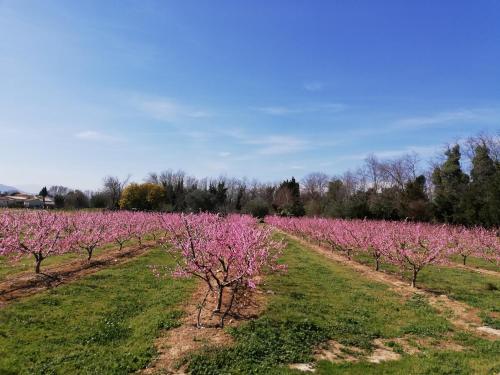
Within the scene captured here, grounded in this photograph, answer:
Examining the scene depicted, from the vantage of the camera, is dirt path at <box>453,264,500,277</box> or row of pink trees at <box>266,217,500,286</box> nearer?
row of pink trees at <box>266,217,500,286</box>

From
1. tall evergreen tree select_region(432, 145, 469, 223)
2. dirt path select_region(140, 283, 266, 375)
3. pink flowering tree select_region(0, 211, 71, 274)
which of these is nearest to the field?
dirt path select_region(140, 283, 266, 375)

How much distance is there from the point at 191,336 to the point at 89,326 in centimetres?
238

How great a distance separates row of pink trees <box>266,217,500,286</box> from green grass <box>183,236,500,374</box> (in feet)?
7.33

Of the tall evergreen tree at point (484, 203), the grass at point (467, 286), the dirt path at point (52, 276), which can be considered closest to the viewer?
the dirt path at point (52, 276)

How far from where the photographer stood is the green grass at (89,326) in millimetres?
6688

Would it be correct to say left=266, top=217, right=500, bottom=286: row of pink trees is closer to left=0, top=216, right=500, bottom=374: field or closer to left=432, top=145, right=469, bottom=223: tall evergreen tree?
left=0, top=216, right=500, bottom=374: field

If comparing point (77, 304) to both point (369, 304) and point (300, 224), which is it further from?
point (300, 224)

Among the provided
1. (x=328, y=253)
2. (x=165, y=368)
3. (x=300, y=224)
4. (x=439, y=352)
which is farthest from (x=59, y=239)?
(x=300, y=224)

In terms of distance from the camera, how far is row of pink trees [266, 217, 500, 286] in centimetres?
1465

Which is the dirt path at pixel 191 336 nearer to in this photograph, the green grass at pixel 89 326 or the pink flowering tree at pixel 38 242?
the green grass at pixel 89 326

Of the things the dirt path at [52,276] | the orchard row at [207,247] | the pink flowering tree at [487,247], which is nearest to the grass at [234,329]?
the dirt path at [52,276]

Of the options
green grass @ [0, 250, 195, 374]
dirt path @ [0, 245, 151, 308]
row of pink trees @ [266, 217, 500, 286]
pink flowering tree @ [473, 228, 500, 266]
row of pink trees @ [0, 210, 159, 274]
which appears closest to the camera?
green grass @ [0, 250, 195, 374]

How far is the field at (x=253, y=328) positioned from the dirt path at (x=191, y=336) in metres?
0.02

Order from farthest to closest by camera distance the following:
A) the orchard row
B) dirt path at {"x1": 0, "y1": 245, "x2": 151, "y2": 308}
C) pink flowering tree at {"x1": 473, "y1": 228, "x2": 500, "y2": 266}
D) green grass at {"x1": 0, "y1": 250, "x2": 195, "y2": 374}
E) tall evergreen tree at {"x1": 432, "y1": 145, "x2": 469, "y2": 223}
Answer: tall evergreen tree at {"x1": 432, "y1": 145, "x2": 469, "y2": 223}, pink flowering tree at {"x1": 473, "y1": 228, "x2": 500, "y2": 266}, dirt path at {"x1": 0, "y1": 245, "x2": 151, "y2": 308}, the orchard row, green grass at {"x1": 0, "y1": 250, "x2": 195, "y2": 374}
